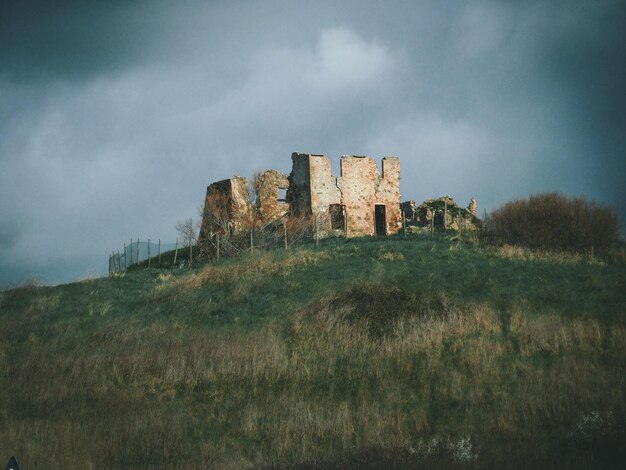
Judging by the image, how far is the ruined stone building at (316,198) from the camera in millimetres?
33531

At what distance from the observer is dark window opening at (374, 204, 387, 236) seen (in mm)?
35719

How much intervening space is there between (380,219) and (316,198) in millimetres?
5513

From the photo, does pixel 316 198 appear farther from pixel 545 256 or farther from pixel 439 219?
pixel 545 256

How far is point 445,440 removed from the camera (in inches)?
231

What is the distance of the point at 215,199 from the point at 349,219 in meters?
8.91

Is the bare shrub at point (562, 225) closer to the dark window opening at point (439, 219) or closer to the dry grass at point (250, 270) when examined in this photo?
the dry grass at point (250, 270)

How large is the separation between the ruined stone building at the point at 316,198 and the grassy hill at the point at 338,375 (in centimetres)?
1723

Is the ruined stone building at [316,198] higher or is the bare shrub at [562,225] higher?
the ruined stone building at [316,198]

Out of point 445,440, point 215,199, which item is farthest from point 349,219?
point 445,440

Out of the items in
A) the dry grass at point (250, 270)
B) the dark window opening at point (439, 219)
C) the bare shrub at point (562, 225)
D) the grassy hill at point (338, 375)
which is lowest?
the grassy hill at point (338, 375)

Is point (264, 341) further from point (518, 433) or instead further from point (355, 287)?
point (518, 433)

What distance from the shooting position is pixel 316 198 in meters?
33.5

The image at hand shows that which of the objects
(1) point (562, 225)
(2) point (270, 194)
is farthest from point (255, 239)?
(1) point (562, 225)

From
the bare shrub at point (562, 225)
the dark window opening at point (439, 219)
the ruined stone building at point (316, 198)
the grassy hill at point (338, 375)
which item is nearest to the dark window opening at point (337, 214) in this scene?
the ruined stone building at point (316, 198)
